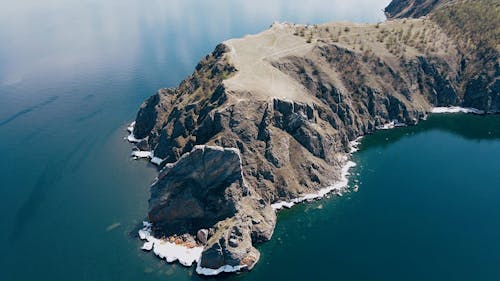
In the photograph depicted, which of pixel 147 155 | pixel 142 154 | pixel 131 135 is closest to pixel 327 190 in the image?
pixel 147 155

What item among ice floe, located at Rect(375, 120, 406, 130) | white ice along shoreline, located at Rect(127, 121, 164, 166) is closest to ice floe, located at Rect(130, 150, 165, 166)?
white ice along shoreline, located at Rect(127, 121, 164, 166)

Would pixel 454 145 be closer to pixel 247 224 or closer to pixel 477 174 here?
pixel 477 174

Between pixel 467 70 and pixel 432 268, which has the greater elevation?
pixel 467 70

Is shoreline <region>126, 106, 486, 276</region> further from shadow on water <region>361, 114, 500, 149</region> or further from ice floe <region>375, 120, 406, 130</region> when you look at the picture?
shadow on water <region>361, 114, 500, 149</region>

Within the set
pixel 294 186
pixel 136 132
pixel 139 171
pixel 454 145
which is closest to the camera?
pixel 294 186

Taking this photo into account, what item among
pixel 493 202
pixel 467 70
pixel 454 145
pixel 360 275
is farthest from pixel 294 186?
pixel 467 70

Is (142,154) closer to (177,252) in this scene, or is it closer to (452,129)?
(177,252)

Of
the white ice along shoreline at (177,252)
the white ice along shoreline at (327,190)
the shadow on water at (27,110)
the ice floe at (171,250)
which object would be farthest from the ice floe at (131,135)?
the white ice along shoreline at (327,190)
